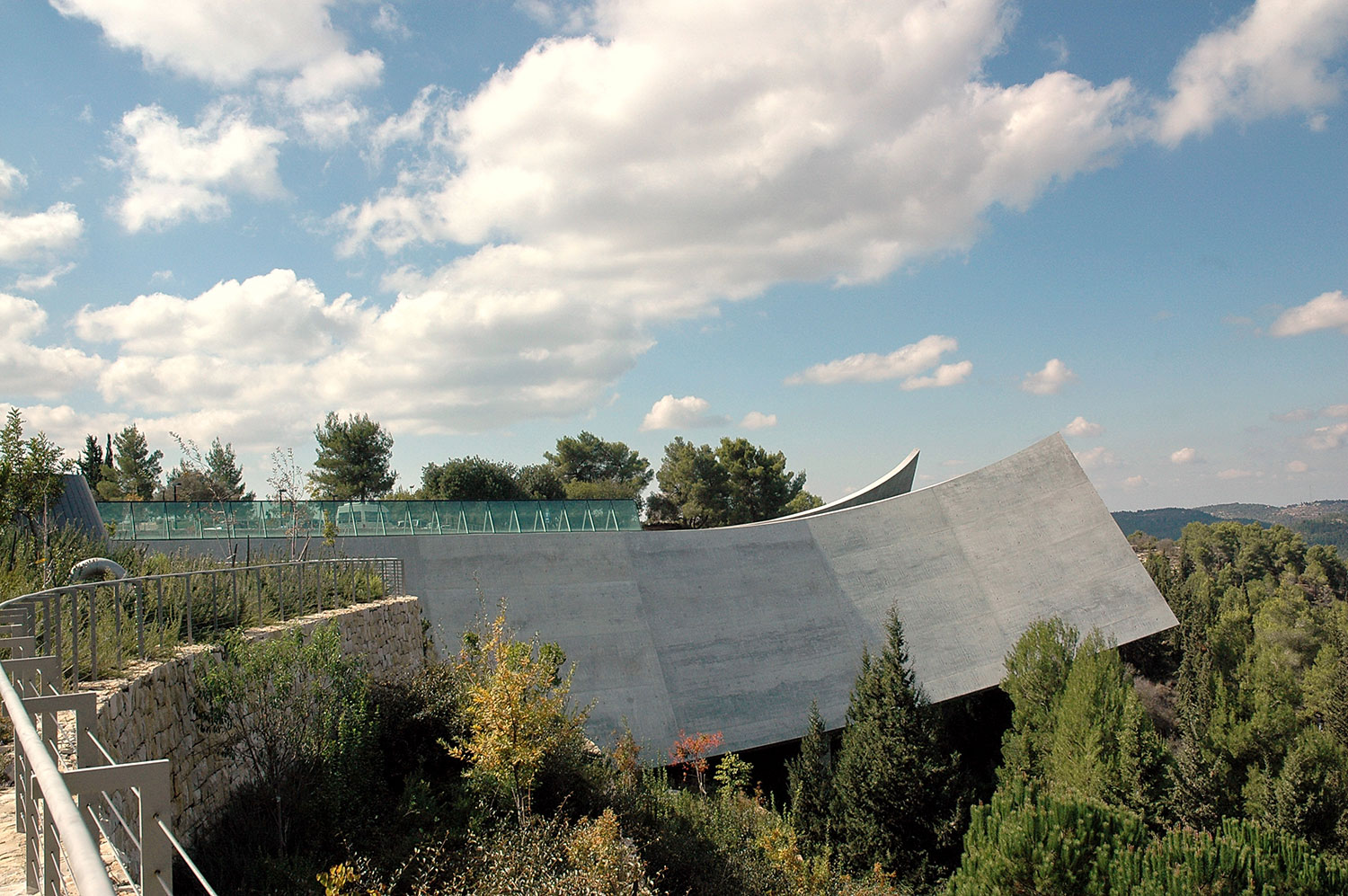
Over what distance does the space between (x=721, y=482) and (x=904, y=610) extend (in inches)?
1190

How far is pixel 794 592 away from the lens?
2488 cm

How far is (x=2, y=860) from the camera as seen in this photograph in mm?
3695

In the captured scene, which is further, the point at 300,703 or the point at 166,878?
the point at 300,703

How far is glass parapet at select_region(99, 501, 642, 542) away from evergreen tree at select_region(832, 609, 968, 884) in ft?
30.9

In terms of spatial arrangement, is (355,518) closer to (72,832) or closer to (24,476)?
(24,476)

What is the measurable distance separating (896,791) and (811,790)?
8.06 ft

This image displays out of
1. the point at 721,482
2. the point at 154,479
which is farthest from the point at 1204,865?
the point at 154,479

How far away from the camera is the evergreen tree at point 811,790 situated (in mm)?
19219

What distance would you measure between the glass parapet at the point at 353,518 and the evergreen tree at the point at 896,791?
9.41 meters

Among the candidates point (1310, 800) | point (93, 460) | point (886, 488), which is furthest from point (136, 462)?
point (1310, 800)

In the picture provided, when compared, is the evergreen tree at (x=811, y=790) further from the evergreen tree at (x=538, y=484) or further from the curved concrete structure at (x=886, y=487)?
the evergreen tree at (x=538, y=484)

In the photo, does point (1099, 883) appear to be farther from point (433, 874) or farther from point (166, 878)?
point (166, 878)

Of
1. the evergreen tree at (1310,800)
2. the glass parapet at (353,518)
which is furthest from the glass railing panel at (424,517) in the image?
the evergreen tree at (1310,800)

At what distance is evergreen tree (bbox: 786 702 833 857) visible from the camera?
63.1ft
